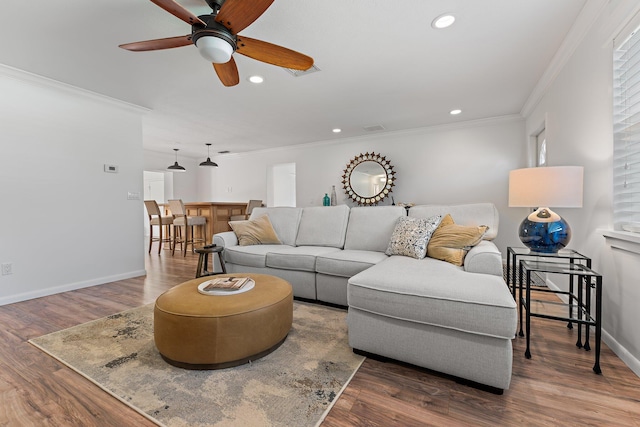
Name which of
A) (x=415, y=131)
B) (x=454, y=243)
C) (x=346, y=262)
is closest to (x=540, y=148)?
(x=415, y=131)

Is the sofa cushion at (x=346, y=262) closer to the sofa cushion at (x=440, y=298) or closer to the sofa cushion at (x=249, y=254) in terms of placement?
the sofa cushion at (x=440, y=298)

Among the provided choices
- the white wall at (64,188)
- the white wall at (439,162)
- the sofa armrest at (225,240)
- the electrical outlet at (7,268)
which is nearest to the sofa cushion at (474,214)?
the sofa armrest at (225,240)

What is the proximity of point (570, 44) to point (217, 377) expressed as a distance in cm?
363

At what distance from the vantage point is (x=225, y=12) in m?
1.57

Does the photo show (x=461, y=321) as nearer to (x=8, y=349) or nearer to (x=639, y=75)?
(x=639, y=75)

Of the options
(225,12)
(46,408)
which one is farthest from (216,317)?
(225,12)

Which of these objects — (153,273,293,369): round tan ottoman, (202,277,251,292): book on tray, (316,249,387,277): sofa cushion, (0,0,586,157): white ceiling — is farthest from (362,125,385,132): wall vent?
(153,273,293,369): round tan ottoman

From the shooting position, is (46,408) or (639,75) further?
(639,75)

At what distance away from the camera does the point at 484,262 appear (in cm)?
189

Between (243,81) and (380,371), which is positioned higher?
(243,81)

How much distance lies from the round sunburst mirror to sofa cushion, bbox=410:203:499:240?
99.9 inches

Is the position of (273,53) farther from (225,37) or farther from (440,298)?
(440,298)

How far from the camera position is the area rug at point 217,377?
1269 millimetres

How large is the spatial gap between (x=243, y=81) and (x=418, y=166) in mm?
3367
